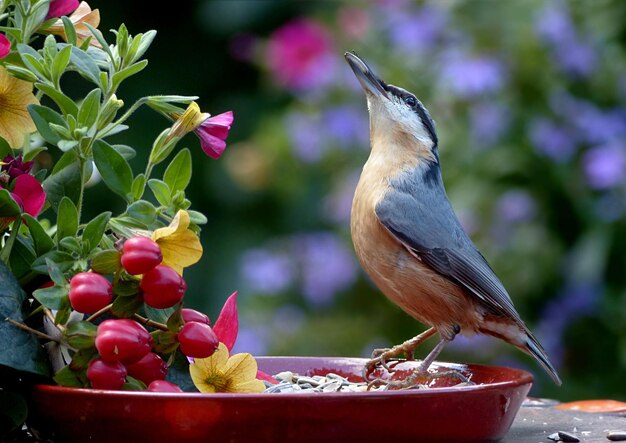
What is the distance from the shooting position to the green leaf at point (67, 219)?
6.13 feet

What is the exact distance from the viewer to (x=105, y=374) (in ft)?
5.77

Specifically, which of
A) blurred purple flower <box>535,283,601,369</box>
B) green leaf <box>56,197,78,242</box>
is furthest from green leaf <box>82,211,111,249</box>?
blurred purple flower <box>535,283,601,369</box>

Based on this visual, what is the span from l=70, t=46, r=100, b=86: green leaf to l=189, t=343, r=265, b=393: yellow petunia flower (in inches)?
22.0

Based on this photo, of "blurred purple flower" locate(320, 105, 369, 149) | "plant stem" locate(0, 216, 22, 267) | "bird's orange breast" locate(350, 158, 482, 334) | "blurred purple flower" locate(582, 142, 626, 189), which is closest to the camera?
"plant stem" locate(0, 216, 22, 267)

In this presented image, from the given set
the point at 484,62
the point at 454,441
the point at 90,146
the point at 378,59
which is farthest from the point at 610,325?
the point at 90,146

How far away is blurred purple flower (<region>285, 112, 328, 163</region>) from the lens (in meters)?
6.07

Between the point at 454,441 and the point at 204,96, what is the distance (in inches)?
230

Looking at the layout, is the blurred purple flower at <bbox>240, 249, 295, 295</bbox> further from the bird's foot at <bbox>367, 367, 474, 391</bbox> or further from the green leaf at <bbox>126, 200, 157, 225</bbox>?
the green leaf at <bbox>126, 200, 157, 225</bbox>

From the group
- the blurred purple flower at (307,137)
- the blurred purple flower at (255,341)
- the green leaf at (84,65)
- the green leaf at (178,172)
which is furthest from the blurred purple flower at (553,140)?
the green leaf at (84,65)

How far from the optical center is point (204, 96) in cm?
748

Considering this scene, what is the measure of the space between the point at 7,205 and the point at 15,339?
0.78 ft

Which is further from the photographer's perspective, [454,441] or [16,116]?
[16,116]

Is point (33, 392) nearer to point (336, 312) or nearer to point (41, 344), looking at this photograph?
point (41, 344)

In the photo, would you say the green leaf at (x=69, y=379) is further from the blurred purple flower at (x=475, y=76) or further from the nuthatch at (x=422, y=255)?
the blurred purple flower at (x=475, y=76)
